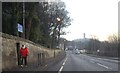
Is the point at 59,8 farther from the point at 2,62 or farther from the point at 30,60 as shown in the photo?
the point at 2,62

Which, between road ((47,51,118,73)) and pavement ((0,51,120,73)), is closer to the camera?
pavement ((0,51,120,73))

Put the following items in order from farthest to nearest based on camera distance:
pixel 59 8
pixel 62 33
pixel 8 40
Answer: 1. pixel 62 33
2. pixel 59 8
3. pixel 8 40

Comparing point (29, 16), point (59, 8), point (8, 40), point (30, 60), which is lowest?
point (30, 60)

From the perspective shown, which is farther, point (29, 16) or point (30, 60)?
point (29, 16)

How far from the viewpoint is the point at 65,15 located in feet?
241

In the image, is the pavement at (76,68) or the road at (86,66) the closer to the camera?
the pavement at (76,68)

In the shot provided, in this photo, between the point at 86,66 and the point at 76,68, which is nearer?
the point at 76,68

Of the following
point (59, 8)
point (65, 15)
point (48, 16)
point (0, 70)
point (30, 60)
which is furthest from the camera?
point (65, 15)

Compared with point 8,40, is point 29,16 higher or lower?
higher

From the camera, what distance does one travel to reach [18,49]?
23.9 meters

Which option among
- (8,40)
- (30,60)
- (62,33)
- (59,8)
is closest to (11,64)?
(8,40)

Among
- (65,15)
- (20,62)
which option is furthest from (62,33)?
(20,62)

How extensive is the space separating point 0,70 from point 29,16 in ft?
59.9

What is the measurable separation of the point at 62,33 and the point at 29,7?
4987cm
